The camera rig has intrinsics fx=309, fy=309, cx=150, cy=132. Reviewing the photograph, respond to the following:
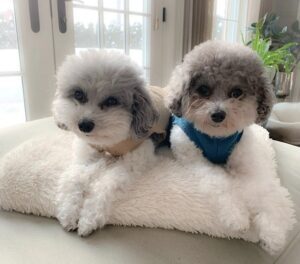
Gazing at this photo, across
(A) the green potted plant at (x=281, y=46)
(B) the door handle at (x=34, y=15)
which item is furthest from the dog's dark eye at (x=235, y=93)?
(A) the green potted plant at (x=281, y=46)

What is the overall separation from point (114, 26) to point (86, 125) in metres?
1.57

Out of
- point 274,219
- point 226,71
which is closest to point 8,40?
point 226,71

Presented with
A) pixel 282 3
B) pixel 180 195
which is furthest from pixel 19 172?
pixel 282 3

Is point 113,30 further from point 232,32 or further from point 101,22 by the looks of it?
point 232,32

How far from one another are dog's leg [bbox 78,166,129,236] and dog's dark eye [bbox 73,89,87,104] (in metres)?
0.24

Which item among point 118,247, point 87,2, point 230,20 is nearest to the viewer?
point 118,247

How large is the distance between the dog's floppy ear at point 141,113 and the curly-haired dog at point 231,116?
11 centimetres

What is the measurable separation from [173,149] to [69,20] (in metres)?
1.22

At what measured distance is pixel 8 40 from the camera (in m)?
1.78

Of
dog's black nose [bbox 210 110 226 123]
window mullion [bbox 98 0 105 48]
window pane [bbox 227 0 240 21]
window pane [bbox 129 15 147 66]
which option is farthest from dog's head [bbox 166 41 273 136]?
window pane [bbox 227 0 240 21]

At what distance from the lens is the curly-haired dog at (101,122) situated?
89cm

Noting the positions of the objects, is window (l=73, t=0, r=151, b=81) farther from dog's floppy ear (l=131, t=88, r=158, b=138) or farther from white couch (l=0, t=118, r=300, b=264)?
white couch (l=0, t=118, r=300, b=264)

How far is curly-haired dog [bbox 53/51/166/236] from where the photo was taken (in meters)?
0.89

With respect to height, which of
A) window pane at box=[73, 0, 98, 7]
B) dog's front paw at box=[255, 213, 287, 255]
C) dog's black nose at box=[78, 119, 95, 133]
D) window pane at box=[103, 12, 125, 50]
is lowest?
dog's front paw at box=[255, 213, 287, 255]
